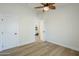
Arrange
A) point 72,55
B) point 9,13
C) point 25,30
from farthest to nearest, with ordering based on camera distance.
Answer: point 25,30 < point 9,13 < point 72,55

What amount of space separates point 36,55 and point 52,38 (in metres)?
0.47

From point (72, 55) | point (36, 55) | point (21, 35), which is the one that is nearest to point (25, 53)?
point (36, 55)

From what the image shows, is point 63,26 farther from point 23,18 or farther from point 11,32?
point 11,32

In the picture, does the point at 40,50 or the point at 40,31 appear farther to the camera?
the point at 40,31

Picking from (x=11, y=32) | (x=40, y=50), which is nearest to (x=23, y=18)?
(x=11, y=32)

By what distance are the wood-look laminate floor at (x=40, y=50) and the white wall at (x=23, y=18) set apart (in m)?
0.12

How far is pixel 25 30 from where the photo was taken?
6.73 ft

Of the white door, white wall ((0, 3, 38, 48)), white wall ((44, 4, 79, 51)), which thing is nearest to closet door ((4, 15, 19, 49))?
white wall ((0, 3, 38, 48))

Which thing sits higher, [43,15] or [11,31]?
[43,15]

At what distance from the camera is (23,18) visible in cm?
197

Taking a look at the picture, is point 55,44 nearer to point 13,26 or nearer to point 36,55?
point 36,55

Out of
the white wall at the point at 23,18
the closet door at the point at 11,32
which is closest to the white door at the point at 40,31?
the white wall at the point at 23,18

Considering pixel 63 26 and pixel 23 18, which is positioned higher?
pixel 23 18

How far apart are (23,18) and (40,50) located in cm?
64
